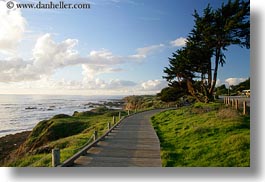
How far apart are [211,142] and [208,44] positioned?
477cm

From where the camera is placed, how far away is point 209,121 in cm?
1022

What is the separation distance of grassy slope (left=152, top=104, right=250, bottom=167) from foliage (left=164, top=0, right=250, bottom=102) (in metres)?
1.58

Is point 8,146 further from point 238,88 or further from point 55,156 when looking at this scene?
point 238,88

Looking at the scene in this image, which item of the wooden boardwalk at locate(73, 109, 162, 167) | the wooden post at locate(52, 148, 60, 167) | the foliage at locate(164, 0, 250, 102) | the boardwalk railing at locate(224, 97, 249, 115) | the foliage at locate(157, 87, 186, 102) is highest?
the foliage at locate(164, 0, 250, 102)

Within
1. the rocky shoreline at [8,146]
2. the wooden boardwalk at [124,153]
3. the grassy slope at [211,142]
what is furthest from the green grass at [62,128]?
the grassy slope at [211,142]

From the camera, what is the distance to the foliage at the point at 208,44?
9188mm

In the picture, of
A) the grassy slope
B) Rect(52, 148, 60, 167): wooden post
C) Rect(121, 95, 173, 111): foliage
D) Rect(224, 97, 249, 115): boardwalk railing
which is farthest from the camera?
Rect(121, 95, 173, 111): foliage

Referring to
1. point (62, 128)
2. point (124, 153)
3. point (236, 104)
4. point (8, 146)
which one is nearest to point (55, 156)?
point (124, 153)

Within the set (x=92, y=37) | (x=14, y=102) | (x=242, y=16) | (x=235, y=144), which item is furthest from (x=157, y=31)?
(x=14, y=102)

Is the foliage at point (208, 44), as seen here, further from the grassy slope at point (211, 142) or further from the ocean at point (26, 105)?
the ocean at point (26, 105)

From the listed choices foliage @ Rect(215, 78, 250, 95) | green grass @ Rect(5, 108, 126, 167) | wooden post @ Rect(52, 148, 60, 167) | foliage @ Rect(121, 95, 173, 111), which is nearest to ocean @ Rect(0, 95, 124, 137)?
foliage @ Rect(121, 95, 173, 111)

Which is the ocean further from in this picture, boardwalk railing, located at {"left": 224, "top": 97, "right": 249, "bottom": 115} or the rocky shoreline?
boardwalk railing, located at {"left": 224, "top": 97, "right": 249, "bottom": 115}

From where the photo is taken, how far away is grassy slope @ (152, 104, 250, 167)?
7023 millimetres

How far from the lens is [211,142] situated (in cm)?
803
